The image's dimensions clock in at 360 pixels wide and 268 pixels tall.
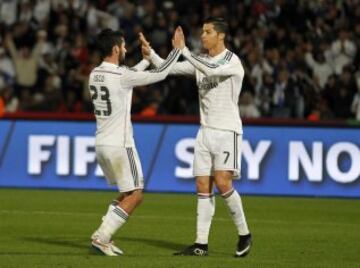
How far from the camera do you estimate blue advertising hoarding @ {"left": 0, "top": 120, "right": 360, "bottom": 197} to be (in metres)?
20.3

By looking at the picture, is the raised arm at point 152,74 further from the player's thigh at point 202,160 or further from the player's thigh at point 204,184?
the player's thigh at point 204,184

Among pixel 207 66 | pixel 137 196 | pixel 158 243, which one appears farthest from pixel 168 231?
pixel 207 66

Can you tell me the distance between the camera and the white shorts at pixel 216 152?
41.4ft

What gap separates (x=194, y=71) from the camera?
42.3 ft

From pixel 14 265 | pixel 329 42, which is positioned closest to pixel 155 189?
pixel 329 42

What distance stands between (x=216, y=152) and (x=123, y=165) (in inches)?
38.3

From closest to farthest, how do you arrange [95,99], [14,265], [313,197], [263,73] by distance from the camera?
[14,265], [95,99], [313,197], [263,73]

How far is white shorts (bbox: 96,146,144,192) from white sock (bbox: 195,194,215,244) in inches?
27.3

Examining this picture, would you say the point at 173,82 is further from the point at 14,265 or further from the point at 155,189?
the point at 14,265

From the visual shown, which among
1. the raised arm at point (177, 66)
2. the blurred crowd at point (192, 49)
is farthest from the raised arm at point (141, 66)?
the blurred crowd at point (192, 49)

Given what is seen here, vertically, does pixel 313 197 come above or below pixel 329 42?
below

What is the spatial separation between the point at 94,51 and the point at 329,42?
16.3 feet

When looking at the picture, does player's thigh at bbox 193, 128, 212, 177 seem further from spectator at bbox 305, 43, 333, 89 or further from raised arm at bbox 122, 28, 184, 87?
spectator at bbox 305, 43, 333, 89

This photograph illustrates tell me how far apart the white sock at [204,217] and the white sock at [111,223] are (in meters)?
0.77
